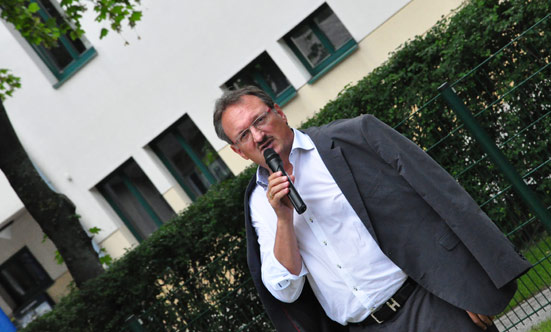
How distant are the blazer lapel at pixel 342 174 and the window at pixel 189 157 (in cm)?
1097

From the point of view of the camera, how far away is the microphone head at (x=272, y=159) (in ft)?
9.56

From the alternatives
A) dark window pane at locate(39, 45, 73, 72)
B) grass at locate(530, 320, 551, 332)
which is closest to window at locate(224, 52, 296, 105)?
dark window pane at locate(39, 45, 73, 72)

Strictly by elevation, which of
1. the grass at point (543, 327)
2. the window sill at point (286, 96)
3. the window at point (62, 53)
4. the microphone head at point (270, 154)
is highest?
the window at point (62, 53)

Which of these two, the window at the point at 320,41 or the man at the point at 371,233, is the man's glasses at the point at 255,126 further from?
the window at the point at 320,41

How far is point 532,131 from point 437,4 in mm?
7658

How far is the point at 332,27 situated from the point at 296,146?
1054cm

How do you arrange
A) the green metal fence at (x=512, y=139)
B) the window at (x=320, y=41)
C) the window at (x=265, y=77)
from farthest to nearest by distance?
1. the window at (x=265, y=77)
2. the window at (x=320, y=41)
3. the green metal fence at (x=512, y=139)

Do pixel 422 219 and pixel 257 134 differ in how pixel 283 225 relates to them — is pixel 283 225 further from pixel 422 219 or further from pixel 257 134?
pixel 422 219

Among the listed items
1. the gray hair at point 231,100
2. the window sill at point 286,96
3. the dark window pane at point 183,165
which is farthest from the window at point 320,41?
the gray hair at point 231,100

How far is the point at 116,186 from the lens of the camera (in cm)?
1491

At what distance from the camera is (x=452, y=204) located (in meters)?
2.81

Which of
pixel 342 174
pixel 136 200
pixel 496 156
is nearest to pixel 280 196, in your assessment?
pixel 342 174

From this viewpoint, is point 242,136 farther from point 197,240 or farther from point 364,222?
point 197,240

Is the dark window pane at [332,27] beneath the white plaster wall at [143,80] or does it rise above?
beneath
